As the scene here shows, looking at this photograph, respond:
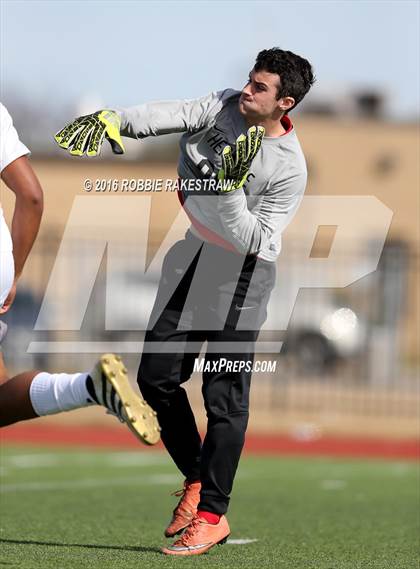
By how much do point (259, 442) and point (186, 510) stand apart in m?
9.00

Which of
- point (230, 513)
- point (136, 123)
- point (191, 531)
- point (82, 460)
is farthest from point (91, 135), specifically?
point (82, 460)

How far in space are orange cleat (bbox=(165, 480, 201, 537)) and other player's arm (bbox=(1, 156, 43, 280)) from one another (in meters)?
1.67

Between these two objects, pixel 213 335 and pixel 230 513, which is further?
pixel 230 513

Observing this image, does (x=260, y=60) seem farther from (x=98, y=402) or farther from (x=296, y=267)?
(x=296, y=267)

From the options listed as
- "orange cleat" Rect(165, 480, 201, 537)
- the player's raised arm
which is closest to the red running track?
"orange cleat" Rect(165, 480, 201, 537)

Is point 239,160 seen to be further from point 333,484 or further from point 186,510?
point 333,484

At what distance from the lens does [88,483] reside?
33.9ft

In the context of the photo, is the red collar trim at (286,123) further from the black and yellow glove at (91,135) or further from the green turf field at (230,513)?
the green turf field at (230,513)

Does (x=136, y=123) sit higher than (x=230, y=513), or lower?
higher

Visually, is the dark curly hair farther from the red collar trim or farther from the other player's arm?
the other player's arm

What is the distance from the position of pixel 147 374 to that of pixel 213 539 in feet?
2.73

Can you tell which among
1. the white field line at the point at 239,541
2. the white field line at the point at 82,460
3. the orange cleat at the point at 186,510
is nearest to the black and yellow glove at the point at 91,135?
the orange cleat at the point at 186,510

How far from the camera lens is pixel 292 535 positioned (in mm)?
7035

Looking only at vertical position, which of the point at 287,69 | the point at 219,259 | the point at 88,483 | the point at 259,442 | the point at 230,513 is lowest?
the point at 259,442
